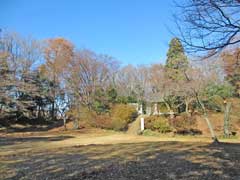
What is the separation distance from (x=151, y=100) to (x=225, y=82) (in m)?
9.24

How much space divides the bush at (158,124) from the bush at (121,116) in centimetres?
269

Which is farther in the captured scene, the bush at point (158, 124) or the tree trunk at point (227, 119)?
the bush at point (158, 124)

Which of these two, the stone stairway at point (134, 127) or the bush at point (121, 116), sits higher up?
the bush at point (121, 116)

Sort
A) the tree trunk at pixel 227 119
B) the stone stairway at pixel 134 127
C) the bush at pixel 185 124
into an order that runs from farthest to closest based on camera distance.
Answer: the stone stairway at pixel 134 127 → the bush at pixel 185 124 → the tree trunk at pixel 227 119

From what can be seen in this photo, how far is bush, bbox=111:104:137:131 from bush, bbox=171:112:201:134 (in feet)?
16.9

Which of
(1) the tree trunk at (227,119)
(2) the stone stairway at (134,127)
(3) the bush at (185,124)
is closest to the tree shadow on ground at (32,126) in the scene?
(2) the stone stairway at (134,127)

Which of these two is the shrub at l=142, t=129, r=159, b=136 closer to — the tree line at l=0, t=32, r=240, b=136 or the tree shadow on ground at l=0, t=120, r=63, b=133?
the tree line at l=0, t=32, r=240, b=136

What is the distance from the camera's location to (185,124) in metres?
24.4

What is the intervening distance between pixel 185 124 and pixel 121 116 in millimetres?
6365

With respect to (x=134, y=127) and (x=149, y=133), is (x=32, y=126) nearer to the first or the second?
(x=134, y=127)

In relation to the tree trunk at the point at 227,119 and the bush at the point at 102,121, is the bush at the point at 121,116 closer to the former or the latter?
the bush at the point at 102,121

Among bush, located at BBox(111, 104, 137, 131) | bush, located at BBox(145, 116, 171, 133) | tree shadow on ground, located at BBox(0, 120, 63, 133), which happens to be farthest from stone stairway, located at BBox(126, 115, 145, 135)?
tree shadow on ground, located at BBox(0, 120, 63, 133)

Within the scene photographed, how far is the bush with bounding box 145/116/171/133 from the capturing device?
24.9 metres

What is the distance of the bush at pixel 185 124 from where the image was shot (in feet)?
79.9
